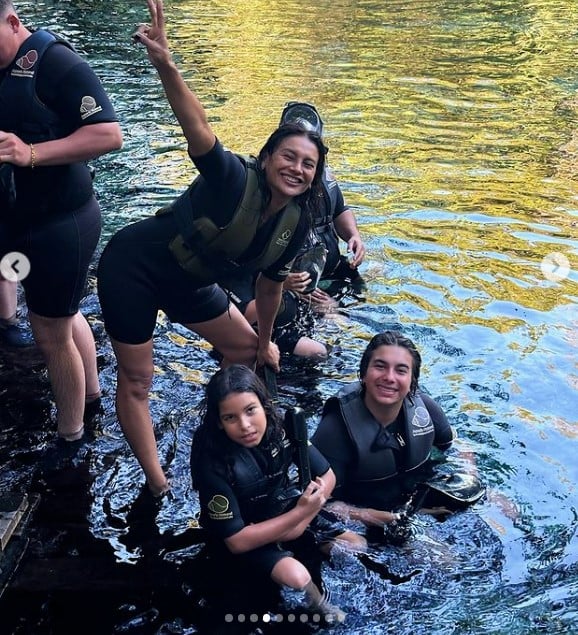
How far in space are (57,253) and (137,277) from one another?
49 centimetres

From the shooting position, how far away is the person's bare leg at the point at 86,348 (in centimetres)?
455

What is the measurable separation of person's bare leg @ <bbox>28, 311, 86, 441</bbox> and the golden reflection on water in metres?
2.83

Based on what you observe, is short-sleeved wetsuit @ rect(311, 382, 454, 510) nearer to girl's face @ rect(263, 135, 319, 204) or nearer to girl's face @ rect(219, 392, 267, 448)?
girl's face @ rect(219, 392, 267, 448)

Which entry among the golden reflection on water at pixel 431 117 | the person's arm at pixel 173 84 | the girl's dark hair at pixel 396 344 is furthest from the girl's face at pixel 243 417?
the golden reflection on water at pixel 431 117

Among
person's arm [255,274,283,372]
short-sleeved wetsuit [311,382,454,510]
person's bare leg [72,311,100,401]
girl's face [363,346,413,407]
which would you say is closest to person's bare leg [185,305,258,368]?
person's arm [255,274,283,372]

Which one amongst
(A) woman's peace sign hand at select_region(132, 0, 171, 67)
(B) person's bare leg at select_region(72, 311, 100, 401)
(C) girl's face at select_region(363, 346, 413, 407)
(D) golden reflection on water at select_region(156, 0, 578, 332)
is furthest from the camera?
(D) golden reflection on water at select_region(156, 0, 578, 332)

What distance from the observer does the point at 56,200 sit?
390 cm

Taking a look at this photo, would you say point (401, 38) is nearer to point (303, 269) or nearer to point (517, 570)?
point (303, 269)

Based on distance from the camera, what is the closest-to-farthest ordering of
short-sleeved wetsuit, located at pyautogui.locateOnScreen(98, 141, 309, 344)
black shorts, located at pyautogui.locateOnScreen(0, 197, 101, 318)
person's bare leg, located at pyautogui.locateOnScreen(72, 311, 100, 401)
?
short-sleeved wetsuit, located at pyautogui.locateOnScreen(98, 141, 309, 344) < black shorts, located at pyautogui.locateOnScreen(0, 197, 101, 318) < person's bare leg, located at pyautogui.locateOnScreen(72, 311, 100, 401)

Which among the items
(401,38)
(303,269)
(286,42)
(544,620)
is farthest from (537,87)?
(544,620)

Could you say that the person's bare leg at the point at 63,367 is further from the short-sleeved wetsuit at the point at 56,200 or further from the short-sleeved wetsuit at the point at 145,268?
the short-sleeved wetsuit at the point at 145,268

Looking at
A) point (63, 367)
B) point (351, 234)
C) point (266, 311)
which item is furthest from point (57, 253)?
point (351, 234)

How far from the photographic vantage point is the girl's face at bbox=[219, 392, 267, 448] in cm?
350

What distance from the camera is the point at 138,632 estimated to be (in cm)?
336
